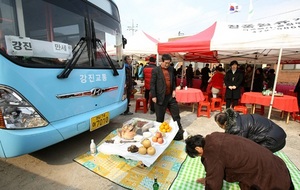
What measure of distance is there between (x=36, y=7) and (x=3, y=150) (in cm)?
169

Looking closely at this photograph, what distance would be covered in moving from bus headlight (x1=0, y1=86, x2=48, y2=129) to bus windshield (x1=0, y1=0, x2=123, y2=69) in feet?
1.22

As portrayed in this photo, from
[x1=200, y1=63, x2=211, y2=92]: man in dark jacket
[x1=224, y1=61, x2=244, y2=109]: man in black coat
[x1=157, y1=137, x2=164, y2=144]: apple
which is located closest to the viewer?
[x1=157, y1=137, x2=164, y2=144]: apple

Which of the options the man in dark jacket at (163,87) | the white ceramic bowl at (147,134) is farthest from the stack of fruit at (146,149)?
the man in dark jacket at (163,87)

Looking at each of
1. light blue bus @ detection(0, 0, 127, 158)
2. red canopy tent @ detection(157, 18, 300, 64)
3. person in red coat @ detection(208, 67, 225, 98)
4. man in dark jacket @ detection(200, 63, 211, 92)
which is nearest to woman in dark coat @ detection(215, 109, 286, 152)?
light blue bus @ detection(0, 0, 127, 158)

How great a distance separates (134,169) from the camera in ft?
7.84

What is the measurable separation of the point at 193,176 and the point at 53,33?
274 cm

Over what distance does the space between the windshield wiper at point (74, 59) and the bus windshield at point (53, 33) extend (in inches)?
0.7

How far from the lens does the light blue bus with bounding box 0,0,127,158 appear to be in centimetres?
172

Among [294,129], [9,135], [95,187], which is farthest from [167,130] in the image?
[294,129]

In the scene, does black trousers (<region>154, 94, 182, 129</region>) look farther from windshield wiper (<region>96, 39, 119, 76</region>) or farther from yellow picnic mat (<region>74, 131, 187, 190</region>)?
windshield wiper (<region>96, 39, 119, 76</region>)

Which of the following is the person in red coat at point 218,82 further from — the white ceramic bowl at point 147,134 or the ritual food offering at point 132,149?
the ritual food offering at point 132,149

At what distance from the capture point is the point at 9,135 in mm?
1694

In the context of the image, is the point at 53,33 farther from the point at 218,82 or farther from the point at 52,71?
the point at 218,82

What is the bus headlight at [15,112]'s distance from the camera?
167 cm
